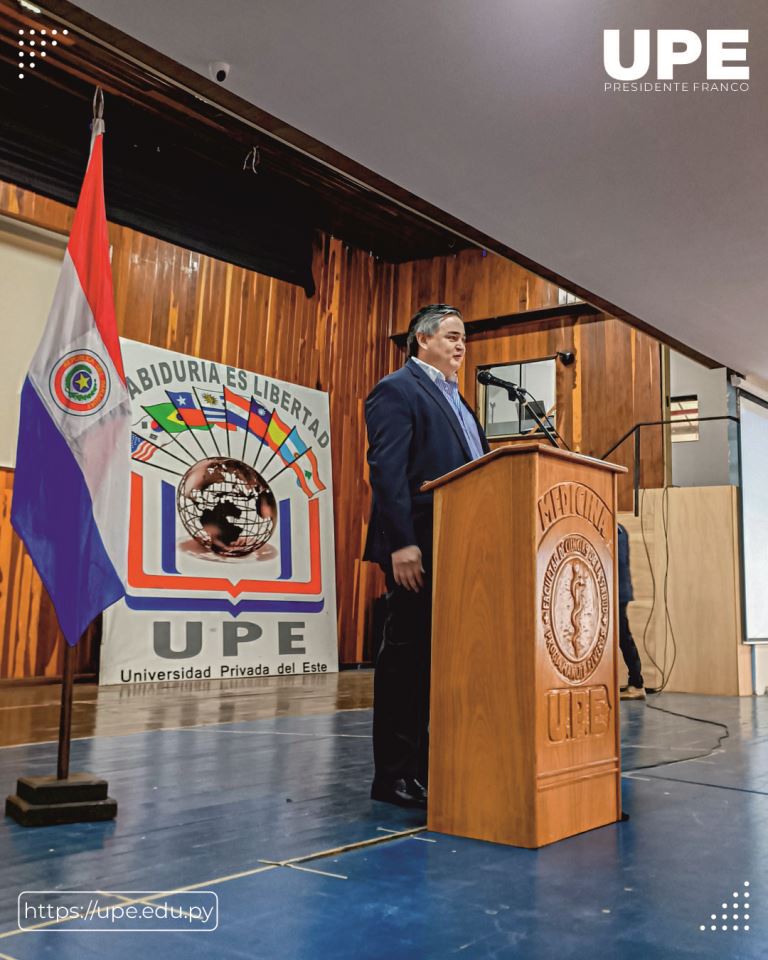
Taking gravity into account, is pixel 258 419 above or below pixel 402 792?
above

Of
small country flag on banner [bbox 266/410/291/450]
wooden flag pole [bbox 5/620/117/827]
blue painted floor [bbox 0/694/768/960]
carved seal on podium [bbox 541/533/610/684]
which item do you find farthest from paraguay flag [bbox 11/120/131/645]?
small country flag on banner [bbox 266/410/291/450]

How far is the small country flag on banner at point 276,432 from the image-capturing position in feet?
21.5

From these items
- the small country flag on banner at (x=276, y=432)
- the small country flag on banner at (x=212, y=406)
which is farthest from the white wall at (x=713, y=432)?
the small country flag on banner at (x=212, y=406)

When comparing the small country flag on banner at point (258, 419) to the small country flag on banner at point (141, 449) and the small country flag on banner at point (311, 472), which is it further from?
the small country flag on banner at point (141, 449)

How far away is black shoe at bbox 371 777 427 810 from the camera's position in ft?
6.51

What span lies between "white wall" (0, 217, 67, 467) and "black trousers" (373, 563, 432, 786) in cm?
394

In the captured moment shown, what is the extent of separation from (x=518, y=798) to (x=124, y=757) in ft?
4.59

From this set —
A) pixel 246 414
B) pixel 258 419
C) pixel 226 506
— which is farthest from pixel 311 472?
pixel 226 506

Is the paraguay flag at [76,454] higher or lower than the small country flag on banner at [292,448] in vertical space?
lower

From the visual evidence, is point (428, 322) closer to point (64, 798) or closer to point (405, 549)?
point (405, 549)

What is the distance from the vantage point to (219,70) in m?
2.57

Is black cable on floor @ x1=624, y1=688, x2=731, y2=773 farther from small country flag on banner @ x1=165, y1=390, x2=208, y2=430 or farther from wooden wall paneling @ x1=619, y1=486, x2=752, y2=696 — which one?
small country flag on banner @ x1=165, y1=390, x2=208, y2=430

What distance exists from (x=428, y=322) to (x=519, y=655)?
35.4 inches

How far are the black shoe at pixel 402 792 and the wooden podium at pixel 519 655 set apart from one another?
0.74 feet
